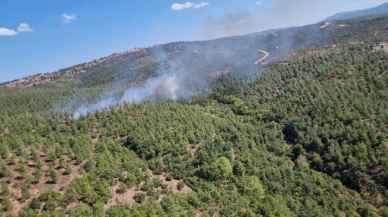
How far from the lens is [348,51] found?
96688 millimetres

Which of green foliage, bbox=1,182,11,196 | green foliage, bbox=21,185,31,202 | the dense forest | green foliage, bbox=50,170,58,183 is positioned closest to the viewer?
green foliage, bbox=1,182,11,196

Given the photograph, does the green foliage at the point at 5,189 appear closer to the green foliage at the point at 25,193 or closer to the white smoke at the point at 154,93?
the green foliage at the point at 25,193

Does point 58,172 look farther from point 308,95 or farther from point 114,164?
point 308,95

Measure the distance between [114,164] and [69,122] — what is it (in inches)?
1042

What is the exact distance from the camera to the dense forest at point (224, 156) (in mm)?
34656

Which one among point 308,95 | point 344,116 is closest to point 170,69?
point 308,95

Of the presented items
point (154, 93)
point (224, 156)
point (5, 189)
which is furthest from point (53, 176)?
point (154, 93)

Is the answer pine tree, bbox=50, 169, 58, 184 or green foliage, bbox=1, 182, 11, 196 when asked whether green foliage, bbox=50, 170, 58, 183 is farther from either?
green foliage, bbox=1, 182, 11, 196

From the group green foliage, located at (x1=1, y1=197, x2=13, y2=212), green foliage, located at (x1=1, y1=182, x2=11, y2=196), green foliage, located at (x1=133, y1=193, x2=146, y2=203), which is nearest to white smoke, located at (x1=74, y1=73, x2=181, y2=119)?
green foliage, located at (x1=133, y1=193, x2=146, y2=203)

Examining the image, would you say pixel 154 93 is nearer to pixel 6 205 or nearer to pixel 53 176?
pixel 53 176

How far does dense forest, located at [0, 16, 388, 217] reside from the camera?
1364 inches

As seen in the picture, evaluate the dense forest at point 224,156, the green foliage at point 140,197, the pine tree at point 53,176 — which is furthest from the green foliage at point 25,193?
the green foliage at point 140,197

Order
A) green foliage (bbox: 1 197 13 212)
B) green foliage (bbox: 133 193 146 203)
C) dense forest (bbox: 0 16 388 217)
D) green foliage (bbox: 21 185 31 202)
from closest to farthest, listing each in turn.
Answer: green foliage (bbox: 1 197 13 212) → green foliage (bbox: 21 185 31 202) → dense forest (bbox: 0 16 388 217) → green foliage (bbox: 133 193 146 203)

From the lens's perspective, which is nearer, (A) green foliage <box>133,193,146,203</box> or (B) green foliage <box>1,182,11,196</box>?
(B) green foliage <box>1,182,11,196</box>
